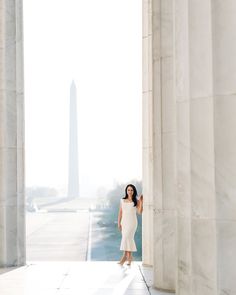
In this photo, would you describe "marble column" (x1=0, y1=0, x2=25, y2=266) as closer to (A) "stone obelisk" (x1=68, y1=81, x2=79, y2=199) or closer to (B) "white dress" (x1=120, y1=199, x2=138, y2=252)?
(B) "white dress" (x1=120, y1=199, x2=138, y2=252)

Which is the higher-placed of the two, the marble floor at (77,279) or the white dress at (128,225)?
the white dress at (128,225)

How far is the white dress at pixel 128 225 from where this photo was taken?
2014cm

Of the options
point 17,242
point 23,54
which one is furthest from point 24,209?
point 23,54

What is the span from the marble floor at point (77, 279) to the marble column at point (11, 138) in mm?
1180

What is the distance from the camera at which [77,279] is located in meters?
16.7

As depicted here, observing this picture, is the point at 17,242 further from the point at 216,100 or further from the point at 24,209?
the point at 216,100

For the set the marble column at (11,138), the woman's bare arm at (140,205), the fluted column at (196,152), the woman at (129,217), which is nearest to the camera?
the fluted column at (196,152)

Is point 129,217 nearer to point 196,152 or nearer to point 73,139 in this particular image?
point 196,152

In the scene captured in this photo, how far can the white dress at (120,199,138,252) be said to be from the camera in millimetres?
20141

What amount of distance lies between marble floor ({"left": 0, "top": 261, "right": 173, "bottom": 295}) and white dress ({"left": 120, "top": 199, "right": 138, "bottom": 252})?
0.74 m

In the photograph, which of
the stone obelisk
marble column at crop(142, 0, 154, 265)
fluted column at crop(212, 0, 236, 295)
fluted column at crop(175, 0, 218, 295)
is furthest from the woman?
the stone obelisk

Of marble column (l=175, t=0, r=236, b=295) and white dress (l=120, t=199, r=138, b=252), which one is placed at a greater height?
marble column (l=175, t=0, r=236, b=295)

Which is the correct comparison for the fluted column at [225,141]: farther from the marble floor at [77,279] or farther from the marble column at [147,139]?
the marble column at [147,139]

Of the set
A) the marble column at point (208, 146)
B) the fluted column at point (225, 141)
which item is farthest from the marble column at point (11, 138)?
the fluted column at point (225, 141)
